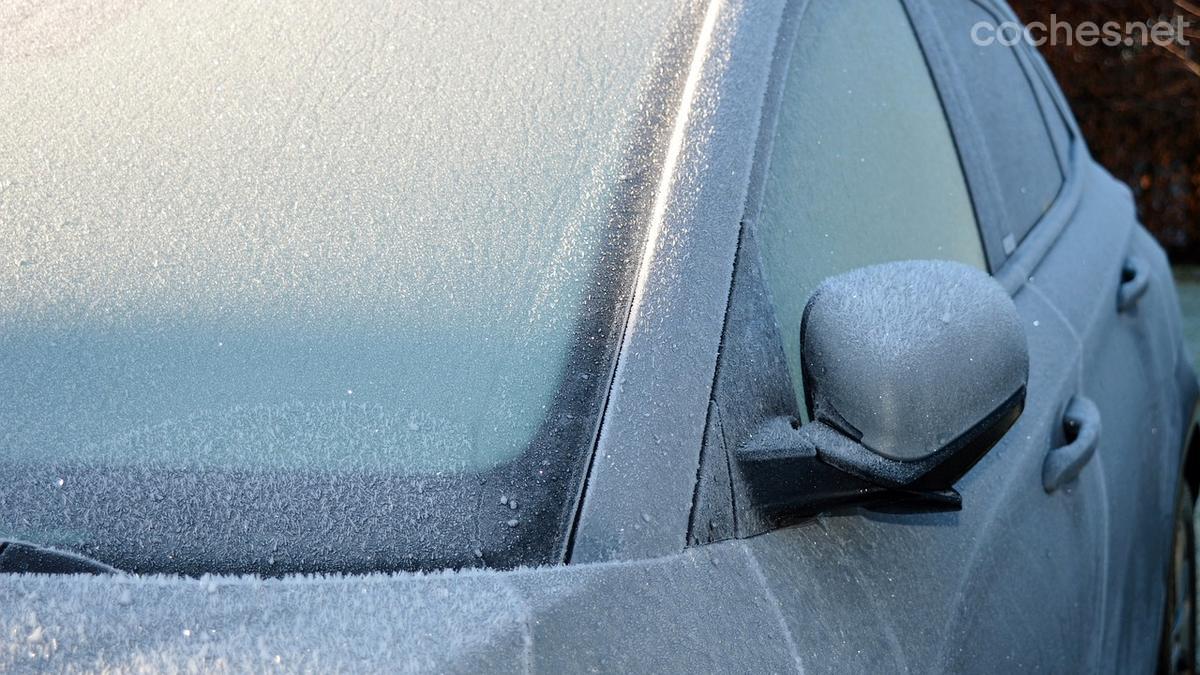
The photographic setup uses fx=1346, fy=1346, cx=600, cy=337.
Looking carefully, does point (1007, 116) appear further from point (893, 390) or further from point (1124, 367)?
point (893, 390)

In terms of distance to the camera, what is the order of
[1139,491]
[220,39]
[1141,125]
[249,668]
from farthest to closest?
[1141,125], [1139,491], [220,39], [249,668]

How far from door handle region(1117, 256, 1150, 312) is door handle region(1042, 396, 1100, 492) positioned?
1.67ft

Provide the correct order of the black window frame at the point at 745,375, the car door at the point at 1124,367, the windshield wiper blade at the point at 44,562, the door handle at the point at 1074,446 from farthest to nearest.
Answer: the car door at the point at 1124,367, the door handle at the point at 1074,446, the black window frame at the point at 745,375, the windshield wiper blade at the point at 44,562

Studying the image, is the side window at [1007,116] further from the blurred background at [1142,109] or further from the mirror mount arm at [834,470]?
the blurred background at [1142,109]

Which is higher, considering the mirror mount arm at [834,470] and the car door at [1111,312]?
the mirror mount arm at [834,470]

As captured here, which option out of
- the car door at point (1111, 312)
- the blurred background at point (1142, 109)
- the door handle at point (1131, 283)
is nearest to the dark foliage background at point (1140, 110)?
the blurred background at point (1142, 109)

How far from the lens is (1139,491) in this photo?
2.21m

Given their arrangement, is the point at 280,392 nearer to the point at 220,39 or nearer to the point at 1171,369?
the point at 220,39

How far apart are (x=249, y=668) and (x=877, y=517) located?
0.68 m

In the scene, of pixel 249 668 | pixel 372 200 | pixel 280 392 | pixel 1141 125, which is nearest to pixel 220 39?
pixel 372 200

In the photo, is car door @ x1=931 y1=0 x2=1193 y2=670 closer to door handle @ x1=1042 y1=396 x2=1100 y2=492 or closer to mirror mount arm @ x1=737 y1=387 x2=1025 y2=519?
door handle @ x1=1042 y1=396 x2=1100 y2=492

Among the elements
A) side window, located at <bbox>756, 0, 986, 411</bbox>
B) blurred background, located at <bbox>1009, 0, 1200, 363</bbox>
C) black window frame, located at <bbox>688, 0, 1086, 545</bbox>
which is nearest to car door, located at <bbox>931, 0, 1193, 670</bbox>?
side window, located at <bbox>756, 0, 986, 411</bbox>

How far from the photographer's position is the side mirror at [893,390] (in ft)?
3.93

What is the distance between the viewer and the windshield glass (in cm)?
110
